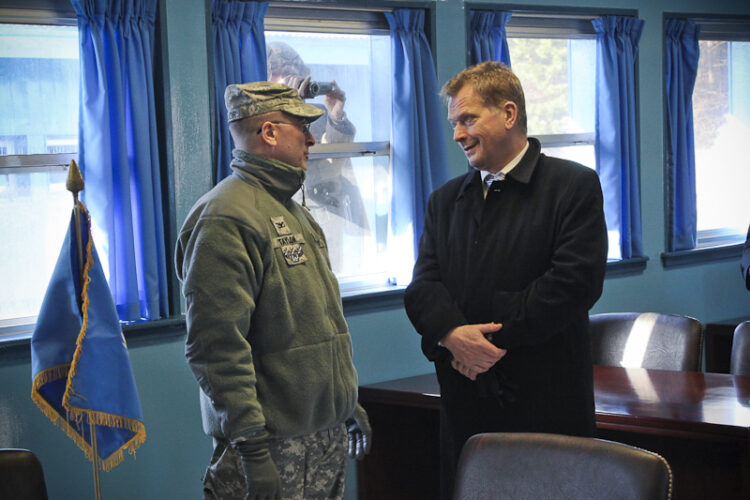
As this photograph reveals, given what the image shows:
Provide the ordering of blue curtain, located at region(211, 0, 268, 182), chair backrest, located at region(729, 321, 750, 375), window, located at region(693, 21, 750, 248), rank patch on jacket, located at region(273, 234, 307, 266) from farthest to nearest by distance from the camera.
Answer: window, located at region(693, 21, 750, 248) < blue curtain, located at region(211, 0, 268, 182) < chair backrest, located at region(729, 321, 750, 375) < rank patch on jacket, located at region(273, 234, 307, 266)

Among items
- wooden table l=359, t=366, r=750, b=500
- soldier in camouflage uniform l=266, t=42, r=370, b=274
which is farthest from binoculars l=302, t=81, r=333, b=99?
wooden table l=359, t=366, r=750, b=500

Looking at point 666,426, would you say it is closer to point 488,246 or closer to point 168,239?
point 488,246

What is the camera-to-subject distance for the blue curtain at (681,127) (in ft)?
16.5

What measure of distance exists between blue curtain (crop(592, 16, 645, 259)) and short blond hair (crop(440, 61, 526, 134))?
2519mm

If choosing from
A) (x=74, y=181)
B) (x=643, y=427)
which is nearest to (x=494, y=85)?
(x=643, y=427)

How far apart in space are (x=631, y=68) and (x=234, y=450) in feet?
11.5

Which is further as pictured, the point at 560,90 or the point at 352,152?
the point at 560,90

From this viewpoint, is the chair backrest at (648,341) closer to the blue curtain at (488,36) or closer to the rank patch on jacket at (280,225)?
the blue curtain at (488,36)

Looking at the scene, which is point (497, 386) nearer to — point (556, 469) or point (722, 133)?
point (556, 469)

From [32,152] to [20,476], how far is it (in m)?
1.32

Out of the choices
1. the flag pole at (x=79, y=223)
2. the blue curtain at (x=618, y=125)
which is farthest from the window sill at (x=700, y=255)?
the flag pole at (x=79, y=223)

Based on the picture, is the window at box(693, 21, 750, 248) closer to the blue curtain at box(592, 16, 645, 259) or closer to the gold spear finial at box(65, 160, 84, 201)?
the blue curtain at box(592, 16, 645, 259)

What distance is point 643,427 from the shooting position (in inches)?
99.6

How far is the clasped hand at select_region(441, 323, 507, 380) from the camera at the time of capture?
2277 mm
